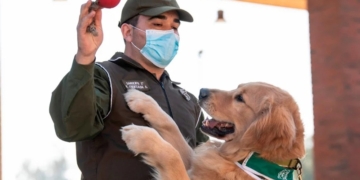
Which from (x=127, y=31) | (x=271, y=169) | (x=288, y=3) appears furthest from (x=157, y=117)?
(x=288, y=3)

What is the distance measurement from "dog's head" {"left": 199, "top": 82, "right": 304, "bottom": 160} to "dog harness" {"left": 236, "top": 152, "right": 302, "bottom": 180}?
0.12 ft

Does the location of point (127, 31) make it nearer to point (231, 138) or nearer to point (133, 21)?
point (133, 21)

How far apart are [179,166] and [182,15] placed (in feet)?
2.87

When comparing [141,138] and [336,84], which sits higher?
[336,84]

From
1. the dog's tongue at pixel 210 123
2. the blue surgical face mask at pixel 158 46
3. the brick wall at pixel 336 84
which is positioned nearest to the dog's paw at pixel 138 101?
the blue surgical face mask at pixel 158 46

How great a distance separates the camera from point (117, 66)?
3.51 metres

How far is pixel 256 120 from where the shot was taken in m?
3.67

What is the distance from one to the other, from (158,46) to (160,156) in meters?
0.63

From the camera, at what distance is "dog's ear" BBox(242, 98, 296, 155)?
3.50 meters

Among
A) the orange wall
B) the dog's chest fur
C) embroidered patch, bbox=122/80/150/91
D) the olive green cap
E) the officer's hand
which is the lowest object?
the dog's chest fur

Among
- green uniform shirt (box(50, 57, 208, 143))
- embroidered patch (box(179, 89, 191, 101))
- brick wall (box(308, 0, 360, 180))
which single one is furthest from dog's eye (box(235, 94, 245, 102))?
brick wall (box(308, 0, 360, 180))

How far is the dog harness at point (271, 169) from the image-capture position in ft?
11.3

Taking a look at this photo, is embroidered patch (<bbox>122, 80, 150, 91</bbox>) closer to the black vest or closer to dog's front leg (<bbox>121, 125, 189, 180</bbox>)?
the black vest

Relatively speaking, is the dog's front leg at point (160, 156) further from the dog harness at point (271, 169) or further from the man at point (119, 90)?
the dog harness at point (271, 169)
